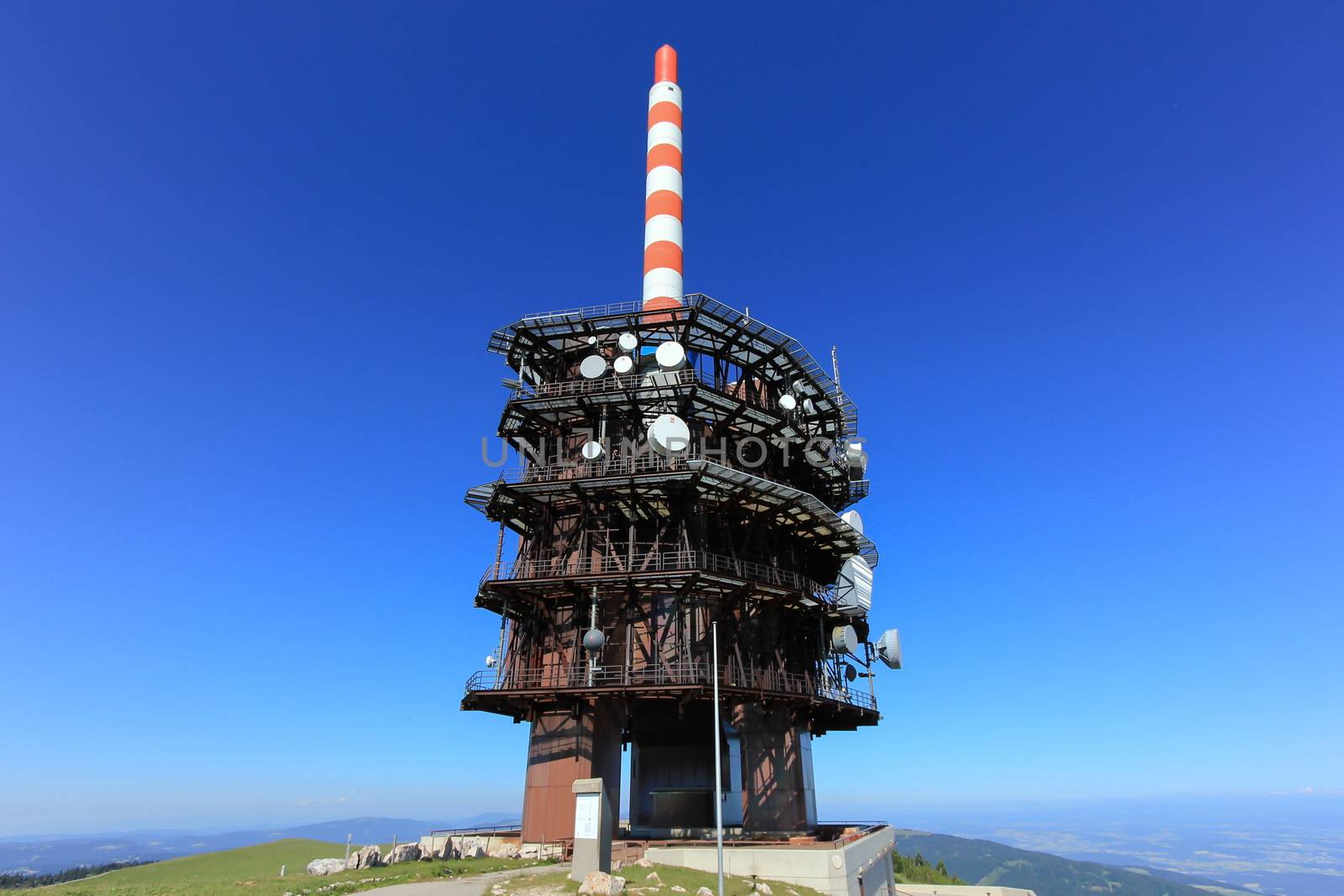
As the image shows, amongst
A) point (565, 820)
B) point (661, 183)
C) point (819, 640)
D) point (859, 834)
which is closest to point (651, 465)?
point (819, 640)

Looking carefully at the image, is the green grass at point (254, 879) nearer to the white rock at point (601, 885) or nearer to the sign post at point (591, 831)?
the sign post at point (591, 831)

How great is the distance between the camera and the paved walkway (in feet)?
73.4

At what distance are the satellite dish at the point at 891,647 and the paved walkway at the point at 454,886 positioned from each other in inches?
932

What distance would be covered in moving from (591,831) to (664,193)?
138ft

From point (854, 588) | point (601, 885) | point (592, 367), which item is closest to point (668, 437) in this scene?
point (592, 367)

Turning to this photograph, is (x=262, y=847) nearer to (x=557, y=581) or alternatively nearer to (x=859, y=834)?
(x=557, y=581)

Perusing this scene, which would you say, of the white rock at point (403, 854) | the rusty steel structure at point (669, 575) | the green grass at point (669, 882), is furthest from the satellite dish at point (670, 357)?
the white rock at point (403, 854)

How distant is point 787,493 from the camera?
39812mm

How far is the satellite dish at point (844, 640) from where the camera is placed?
4212cm

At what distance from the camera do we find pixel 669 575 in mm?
36188

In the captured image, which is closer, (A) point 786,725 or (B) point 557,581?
(B) point 557,581

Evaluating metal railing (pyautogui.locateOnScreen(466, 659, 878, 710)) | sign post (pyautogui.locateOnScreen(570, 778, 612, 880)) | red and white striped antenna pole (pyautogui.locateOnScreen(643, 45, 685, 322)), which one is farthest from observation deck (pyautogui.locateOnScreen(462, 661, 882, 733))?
red and white striped antenna pole (pyautogui.locateOnScreen(643, 45, 685, 322))

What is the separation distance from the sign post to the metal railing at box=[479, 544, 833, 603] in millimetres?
13400

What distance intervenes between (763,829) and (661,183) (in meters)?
40.1
